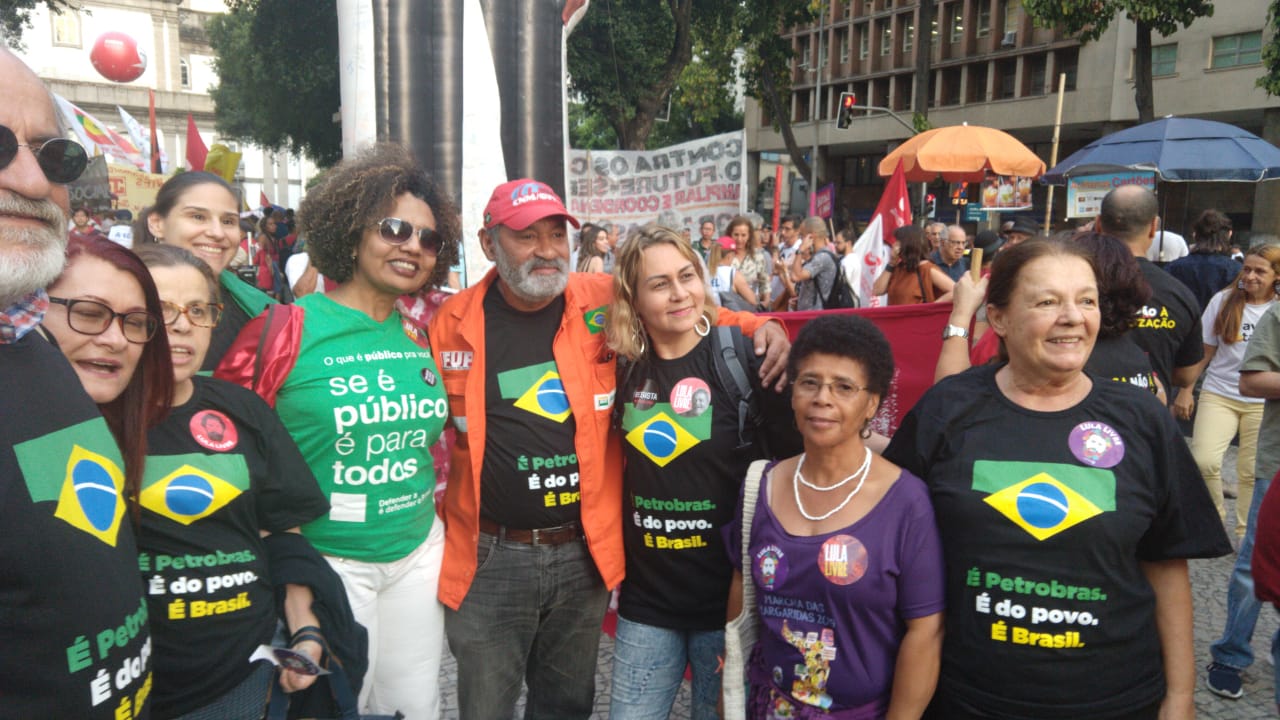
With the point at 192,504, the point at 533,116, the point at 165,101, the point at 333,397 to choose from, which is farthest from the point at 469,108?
the point at 165,101

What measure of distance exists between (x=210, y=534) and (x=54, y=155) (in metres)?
0.95

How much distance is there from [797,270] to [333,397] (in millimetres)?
8056

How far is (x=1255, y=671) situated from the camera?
4059 mm

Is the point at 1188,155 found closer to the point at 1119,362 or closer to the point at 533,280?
the point at 1119,362

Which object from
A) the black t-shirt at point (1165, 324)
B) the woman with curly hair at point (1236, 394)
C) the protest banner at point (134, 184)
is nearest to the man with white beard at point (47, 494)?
the black t-shirt at point (1165, 324)

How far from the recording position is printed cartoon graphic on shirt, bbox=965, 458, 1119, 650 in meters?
1.98

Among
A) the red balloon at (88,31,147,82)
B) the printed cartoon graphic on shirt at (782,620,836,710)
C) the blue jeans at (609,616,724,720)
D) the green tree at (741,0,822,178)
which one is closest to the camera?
the printed cartoon graphic on shirt at (782,620,836,710)

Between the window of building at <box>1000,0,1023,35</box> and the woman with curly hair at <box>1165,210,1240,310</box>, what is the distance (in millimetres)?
31399

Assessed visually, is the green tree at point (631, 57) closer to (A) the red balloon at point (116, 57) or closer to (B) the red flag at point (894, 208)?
(B) the red flag at point (894, 208)

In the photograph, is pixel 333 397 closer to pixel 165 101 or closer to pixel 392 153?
pixel 392 153

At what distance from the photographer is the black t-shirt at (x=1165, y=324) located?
11.4 ft

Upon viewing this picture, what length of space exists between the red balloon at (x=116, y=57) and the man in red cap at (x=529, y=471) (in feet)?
78.0

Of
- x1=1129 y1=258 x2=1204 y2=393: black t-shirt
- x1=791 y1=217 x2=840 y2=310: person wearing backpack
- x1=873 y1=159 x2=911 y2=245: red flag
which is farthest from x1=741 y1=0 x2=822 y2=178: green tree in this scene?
x1=1129 y1=258 x2=1204 y2=393: black t-shirt

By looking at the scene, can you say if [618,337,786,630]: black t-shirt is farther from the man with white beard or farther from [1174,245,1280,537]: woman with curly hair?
[1174,245,1280,537]: woman with curly hair
